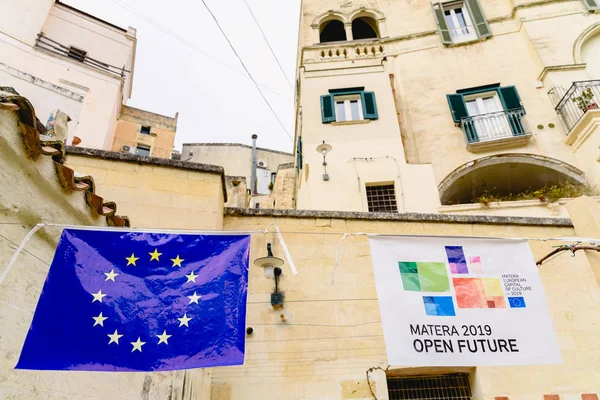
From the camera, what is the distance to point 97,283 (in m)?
3.41

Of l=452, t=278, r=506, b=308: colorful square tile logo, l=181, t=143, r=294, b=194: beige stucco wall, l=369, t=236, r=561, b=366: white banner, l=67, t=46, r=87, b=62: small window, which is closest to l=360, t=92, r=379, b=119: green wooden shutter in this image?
l=369, t=236, r=561, b=366: white banner

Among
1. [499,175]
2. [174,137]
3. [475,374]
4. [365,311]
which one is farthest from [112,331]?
[174,137]

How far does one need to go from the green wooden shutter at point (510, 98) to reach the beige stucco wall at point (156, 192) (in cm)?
1203

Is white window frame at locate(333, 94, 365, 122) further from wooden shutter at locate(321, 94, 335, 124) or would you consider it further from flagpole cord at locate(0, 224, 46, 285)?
flagpole cord at locate(0, 224, 46, 285)

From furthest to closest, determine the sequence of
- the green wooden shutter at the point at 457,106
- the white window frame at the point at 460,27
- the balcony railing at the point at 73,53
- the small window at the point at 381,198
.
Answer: the balcony railing at the point at 73,53
the white window frame at the point at 460,27
the green wooden shutter at the point at 457,106
the small window at the point at 381,198

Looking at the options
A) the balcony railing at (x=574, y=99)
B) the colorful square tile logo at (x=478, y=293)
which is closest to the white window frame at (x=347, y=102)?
the balcony railing at (x=574, y=99)

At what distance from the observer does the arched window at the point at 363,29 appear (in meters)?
18.4

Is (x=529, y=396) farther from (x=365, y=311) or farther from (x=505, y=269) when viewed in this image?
(x=365, y=311)

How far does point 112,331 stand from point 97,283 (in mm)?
444

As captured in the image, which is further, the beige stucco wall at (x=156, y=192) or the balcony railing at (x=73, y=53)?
the balcony railing at (x=73, y=53)

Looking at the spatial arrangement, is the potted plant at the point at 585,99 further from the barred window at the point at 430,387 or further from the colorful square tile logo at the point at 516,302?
the barred window at the point at 430,387

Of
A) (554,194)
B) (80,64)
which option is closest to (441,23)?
(554,194)

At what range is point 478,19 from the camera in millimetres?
16125

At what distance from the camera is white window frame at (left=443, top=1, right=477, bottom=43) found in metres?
16.3
